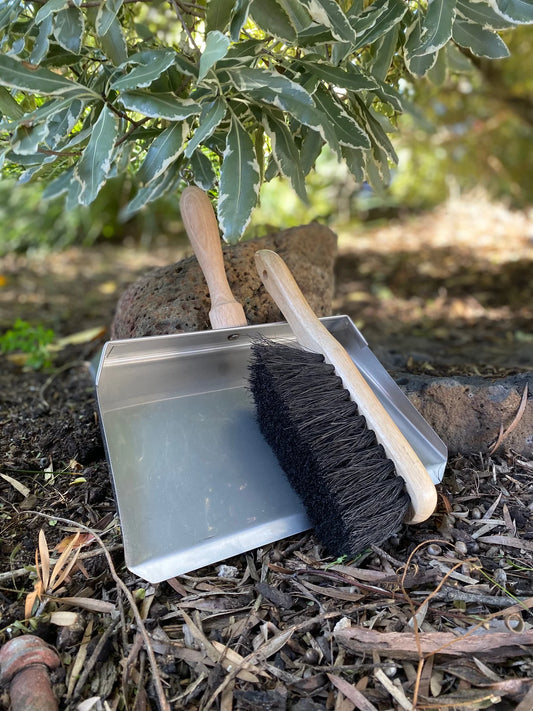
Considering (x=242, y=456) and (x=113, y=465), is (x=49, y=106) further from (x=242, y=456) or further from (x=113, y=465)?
(x=242, y=456)

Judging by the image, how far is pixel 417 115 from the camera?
253 cm

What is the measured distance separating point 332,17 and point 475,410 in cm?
105

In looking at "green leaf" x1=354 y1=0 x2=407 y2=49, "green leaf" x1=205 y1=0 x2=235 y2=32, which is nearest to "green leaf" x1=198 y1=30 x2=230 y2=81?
"green leaf" x1=205 y1=0 x2=235 y2=32

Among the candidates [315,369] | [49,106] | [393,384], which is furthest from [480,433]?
[49,106]

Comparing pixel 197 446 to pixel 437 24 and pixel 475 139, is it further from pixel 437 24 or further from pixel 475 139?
pixel 475 139

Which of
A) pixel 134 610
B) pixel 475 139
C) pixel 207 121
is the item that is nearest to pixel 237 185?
pixel 207 121

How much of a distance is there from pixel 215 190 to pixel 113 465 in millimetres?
894

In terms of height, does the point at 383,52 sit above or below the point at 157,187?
above

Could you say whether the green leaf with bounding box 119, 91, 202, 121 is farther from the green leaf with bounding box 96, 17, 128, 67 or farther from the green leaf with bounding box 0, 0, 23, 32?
the green leaf with bounding box 0, 0, 23, 32

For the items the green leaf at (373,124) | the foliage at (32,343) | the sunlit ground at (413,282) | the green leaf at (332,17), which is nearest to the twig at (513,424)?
the sunlit ground at (413,282)

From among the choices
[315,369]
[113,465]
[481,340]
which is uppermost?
[315,369]

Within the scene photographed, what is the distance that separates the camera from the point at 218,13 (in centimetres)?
138

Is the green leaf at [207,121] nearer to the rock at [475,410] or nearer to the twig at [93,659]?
the rock at [475,410]

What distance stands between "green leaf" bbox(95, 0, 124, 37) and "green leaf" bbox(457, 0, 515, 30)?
0.81 meters
